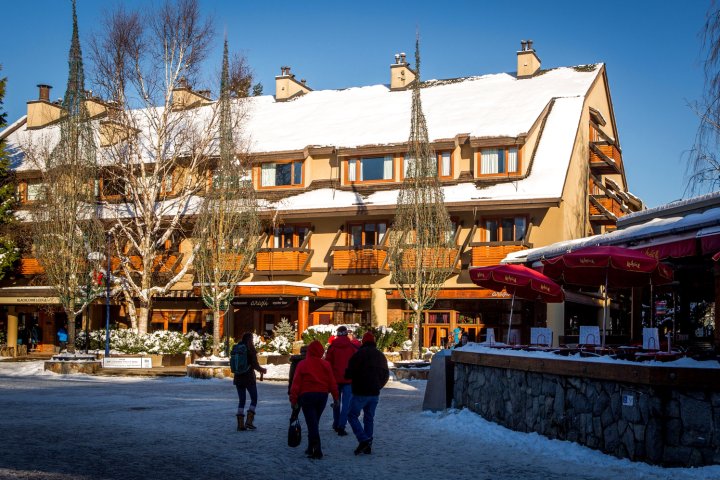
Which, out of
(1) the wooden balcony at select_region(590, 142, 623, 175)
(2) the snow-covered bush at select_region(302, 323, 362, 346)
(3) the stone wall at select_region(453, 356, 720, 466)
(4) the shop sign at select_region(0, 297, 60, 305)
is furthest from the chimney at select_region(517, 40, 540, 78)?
(3) the stone wall at select_region(453, 356, 720, 466)

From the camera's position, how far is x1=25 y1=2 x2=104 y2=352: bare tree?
1346 inches

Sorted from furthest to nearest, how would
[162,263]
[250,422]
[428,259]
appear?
[162,263] → [428,259] → [250,422]

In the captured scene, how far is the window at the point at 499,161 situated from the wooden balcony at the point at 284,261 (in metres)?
8.26

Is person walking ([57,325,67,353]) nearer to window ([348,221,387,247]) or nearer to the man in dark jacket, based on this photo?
window ([348,221,387,247])

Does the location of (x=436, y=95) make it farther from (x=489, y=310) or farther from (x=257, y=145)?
(x=489, y=310)

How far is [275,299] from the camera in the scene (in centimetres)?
3944

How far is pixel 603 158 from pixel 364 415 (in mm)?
31238

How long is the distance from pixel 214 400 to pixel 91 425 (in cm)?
562

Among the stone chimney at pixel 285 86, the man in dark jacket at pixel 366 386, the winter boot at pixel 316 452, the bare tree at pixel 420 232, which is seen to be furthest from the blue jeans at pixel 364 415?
the stone chimney at pixel 285 86

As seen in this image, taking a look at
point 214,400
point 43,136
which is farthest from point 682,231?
point 43,136

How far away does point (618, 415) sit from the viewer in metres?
12.2

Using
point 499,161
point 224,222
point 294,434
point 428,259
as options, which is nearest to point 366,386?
point 294,434

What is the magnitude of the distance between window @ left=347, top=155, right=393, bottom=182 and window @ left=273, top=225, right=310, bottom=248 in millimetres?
3107

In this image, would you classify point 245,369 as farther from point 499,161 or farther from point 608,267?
point 499,161
